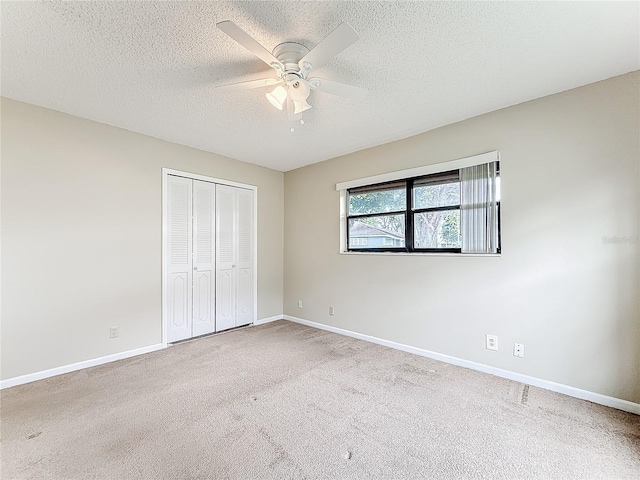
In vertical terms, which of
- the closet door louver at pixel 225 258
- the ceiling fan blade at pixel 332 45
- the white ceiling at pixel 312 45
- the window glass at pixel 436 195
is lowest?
the closet door louver at pixel 225 258

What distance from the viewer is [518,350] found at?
2520 millimetres

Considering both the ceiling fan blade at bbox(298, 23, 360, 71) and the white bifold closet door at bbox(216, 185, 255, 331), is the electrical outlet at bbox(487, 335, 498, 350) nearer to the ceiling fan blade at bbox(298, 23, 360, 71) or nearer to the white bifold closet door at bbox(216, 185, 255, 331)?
the ceiling fan blade at bbox(298, 23, 360, 71)

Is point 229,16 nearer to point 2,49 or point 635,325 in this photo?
point 2,49

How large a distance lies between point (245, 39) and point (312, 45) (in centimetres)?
52

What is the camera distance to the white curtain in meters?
2.66

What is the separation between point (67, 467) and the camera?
1.55 metres

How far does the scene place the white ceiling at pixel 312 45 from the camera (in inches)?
61.6

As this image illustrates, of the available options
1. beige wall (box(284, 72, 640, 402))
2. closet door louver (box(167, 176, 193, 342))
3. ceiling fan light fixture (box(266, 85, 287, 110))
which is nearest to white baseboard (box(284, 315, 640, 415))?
beige wall (box(284, 72, 640, 402))

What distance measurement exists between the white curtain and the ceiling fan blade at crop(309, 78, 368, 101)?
4.87 ft

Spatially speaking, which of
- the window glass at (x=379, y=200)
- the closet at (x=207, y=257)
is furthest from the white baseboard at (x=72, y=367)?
the window glass at (x=379, y=200)

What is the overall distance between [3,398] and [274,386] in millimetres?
2102

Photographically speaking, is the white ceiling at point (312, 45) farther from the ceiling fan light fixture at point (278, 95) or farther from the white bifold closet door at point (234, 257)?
the white bifold closet door at point (234, 257)

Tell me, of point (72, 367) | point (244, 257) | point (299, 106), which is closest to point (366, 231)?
point (244, 257)

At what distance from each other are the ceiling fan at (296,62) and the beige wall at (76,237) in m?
1.88
